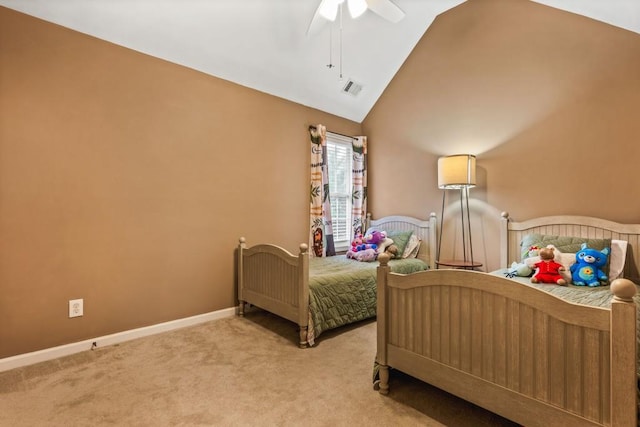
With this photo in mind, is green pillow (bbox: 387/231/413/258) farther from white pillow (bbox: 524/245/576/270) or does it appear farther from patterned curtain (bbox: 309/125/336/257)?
white pillow (bbox: 524/245/576/270)

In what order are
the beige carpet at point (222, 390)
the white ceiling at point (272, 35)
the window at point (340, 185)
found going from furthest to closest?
the window at point (340, 185)
the white ceiling at point (272, 35)
the beige carpet at point (222, 390)

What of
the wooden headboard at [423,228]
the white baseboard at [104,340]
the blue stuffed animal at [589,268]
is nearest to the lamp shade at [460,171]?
the wooden headboard at [423,228]

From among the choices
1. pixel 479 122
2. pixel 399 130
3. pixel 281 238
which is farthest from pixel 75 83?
pixel 479 122

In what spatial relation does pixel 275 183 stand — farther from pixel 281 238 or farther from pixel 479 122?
pixel 479 122

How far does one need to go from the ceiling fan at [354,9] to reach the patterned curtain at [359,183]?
1830 mm

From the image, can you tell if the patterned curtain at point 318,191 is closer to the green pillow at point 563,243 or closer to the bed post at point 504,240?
the bed post at point 504,240

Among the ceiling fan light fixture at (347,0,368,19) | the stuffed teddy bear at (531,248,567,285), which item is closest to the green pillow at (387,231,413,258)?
the stuffed teddy bear at (531,248,567,285)

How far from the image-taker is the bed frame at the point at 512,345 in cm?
113

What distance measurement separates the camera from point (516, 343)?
54.7 inches

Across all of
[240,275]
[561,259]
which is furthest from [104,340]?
[561,259]

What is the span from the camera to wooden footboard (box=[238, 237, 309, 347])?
2557 millimetres

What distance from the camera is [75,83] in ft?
8.11

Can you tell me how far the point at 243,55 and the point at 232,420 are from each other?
3.02 meters

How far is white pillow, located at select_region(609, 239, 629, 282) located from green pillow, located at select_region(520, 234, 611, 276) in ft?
0.11
